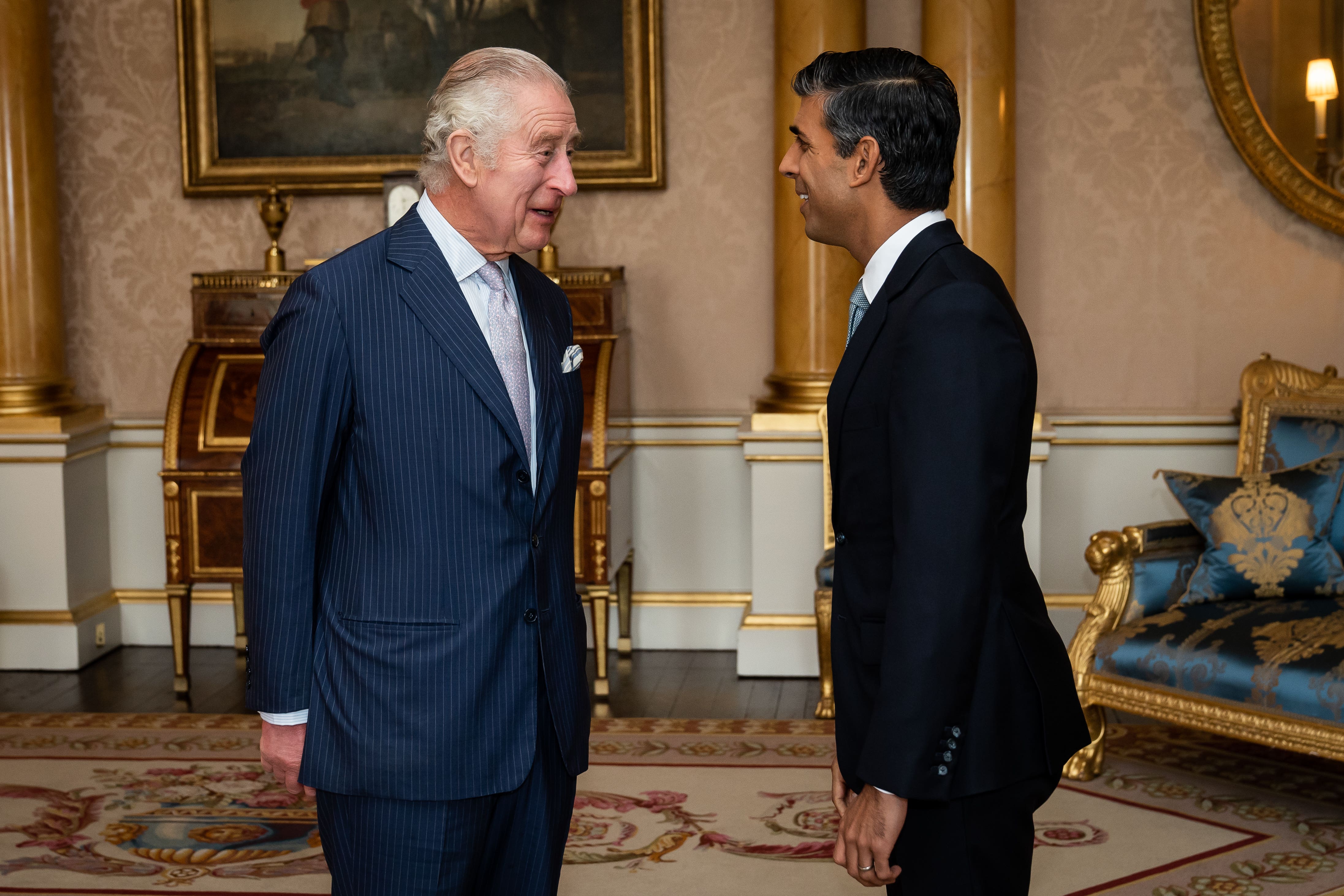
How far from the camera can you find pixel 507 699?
1.77 meters

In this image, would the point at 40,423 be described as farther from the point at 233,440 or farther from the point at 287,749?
the point at 287,749

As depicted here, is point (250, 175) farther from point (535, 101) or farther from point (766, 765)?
point (535, 101)

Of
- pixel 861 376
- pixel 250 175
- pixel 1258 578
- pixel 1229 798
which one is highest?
pixel 250 175

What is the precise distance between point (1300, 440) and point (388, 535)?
339 cm

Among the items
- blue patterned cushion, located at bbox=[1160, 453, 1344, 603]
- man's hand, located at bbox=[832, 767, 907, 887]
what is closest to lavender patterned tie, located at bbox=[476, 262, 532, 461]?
man's hand, located at bbox=[832, 767, 907, 887]

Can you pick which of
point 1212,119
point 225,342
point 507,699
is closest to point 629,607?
point 225,342

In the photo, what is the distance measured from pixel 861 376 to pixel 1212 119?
3978 mm

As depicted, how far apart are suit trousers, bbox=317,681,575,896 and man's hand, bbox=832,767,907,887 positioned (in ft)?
1.50

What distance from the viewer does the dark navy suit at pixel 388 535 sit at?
1.70 m

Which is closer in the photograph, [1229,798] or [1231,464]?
[1229,798]

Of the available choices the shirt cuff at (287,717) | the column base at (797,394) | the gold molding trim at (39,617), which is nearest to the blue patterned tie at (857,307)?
the shirt cuff at (287,717)

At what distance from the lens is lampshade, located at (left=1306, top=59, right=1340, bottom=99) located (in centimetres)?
475

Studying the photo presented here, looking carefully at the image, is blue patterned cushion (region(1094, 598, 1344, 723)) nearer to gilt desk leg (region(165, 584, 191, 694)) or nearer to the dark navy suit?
the dark navy suit

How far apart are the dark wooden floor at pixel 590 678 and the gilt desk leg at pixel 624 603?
6 centimetres
